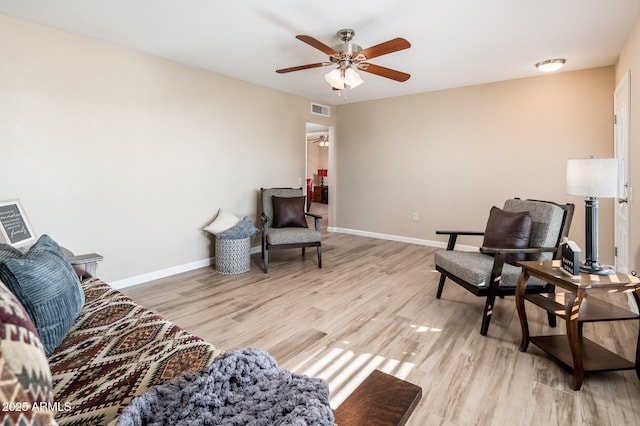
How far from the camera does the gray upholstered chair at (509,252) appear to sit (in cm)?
246

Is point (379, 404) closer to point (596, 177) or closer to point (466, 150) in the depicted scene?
point (596, 177)

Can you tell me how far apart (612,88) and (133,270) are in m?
5.94

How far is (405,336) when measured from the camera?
246 cm

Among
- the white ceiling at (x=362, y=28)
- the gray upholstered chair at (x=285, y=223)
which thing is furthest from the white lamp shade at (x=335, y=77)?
the gray upholstered chair at (x=285, y=223)

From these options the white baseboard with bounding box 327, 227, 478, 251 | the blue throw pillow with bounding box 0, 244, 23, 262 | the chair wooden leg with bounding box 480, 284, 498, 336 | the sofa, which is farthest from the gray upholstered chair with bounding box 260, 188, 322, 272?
the blue throw pillow with bounding box 0, 244, 23, 262

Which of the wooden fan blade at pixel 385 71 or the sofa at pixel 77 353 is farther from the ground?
the wooden fan blade at pixel 385 71

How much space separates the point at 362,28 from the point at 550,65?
2.45 meters

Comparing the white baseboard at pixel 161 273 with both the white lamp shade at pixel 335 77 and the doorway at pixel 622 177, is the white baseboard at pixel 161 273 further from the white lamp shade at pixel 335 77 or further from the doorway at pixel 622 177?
the doorway at pixel 622 177

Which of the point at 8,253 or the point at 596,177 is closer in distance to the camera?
the point at 8,253

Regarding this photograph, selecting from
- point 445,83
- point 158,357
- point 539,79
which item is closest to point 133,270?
point 158,357

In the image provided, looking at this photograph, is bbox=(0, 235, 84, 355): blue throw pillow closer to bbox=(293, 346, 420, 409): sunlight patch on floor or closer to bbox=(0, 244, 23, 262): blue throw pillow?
bbox=(0, 244, 23, 262): blue throw pillow

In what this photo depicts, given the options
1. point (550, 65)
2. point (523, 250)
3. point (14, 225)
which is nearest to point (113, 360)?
point (14, 225)

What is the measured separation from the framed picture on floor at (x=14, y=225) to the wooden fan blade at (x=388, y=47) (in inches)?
116

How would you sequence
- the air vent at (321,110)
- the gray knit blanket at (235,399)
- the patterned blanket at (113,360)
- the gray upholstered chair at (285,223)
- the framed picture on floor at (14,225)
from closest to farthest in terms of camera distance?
the gray knit blanket at (235,399) → the patterned blanket at (113,360) → the framed picture on floor at (14,225) → the gray upholstered chair at (285,223) → the air vent at (321,110)
